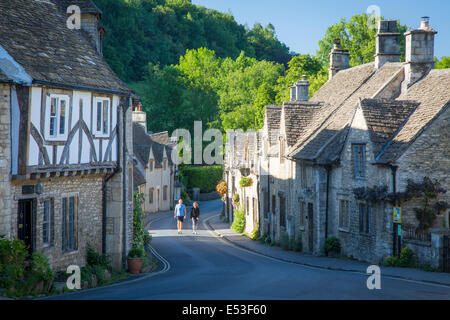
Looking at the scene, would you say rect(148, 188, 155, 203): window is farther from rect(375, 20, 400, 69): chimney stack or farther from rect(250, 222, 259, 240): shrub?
rect(375, 20, 400, 69): chimney stack

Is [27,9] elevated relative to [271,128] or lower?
elevated

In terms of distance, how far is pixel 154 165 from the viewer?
6241 cm

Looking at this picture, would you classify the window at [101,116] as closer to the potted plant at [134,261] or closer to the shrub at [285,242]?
the potted plant at [134,261]

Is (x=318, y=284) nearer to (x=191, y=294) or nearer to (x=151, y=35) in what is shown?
(x=191, y=294)

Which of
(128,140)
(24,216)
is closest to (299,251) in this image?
(128,140)

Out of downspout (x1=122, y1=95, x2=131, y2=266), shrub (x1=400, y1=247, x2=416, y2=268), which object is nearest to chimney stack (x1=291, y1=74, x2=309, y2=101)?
downspout (x1=122, y1=95, x2=131, y2=266)

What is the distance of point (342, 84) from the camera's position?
3834 cm

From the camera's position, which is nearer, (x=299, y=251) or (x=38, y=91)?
(x=38, y=91)

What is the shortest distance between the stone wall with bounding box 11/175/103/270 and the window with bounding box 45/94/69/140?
1490 millimetres

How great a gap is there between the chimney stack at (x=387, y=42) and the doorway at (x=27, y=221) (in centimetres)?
2293

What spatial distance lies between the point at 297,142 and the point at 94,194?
1386 centimetres

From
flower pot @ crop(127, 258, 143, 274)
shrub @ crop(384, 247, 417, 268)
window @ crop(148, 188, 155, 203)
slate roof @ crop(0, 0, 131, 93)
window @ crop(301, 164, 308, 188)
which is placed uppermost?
slate roof @ crop(0, 0, 131, 93)

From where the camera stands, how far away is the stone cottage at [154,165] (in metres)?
A: 60.0

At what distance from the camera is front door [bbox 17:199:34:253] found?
61.6 feet
